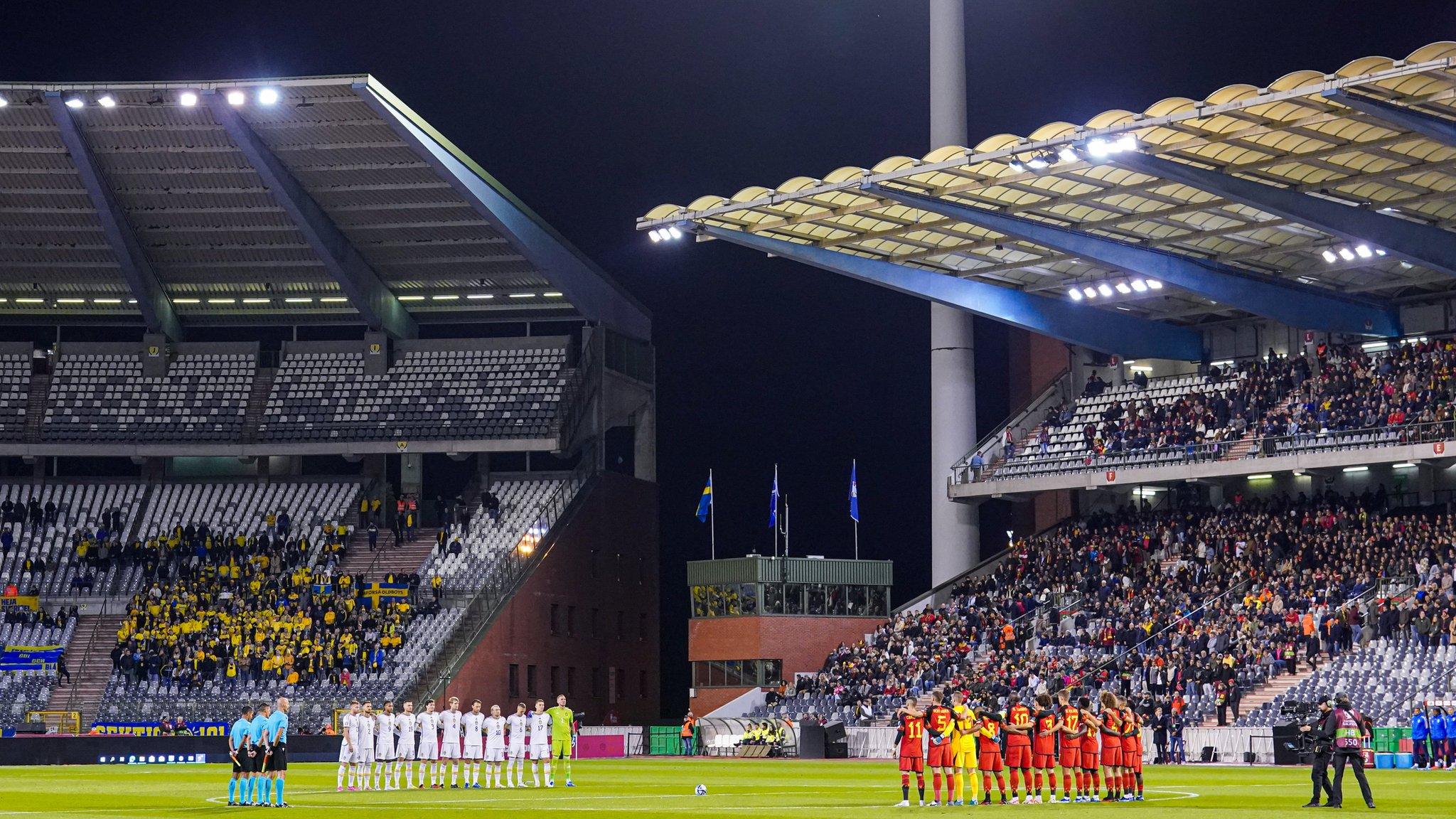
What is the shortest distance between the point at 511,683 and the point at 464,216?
15488mm

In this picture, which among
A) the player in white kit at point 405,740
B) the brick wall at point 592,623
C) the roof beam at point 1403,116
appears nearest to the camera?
the player in white kit at point 405,740

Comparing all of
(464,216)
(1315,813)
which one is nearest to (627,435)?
(464,216)

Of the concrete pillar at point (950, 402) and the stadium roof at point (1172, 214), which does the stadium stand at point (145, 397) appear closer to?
the stadium roof at point (1172, 214)

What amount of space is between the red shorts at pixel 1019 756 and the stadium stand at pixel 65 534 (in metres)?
44.3

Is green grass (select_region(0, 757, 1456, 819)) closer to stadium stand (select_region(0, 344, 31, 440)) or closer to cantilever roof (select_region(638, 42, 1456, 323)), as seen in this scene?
cantilever roof (select_region(638, 42, 1456, 323))

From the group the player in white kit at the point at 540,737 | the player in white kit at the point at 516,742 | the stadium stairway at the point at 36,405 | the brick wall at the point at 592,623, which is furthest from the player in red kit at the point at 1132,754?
the stadium stairway at the point at 36,405

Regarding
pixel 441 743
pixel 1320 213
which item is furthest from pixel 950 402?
pixel 441 743

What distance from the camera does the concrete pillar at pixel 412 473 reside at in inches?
2734

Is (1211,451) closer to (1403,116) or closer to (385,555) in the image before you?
(1403,116)

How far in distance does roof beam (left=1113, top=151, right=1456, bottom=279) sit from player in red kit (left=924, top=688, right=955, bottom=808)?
19380 millimetres

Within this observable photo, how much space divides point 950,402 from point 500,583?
52.7 feet

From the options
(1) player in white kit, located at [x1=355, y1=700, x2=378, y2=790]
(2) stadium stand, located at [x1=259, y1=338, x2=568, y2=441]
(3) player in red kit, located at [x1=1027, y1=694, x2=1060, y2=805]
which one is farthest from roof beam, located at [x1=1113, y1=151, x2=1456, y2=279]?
(2) stadium stand, located at [x1=259, y1=338, x2=568, y2=441]

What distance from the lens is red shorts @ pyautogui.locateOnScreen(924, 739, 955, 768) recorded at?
27703 millimetres

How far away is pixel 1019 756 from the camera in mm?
28078
